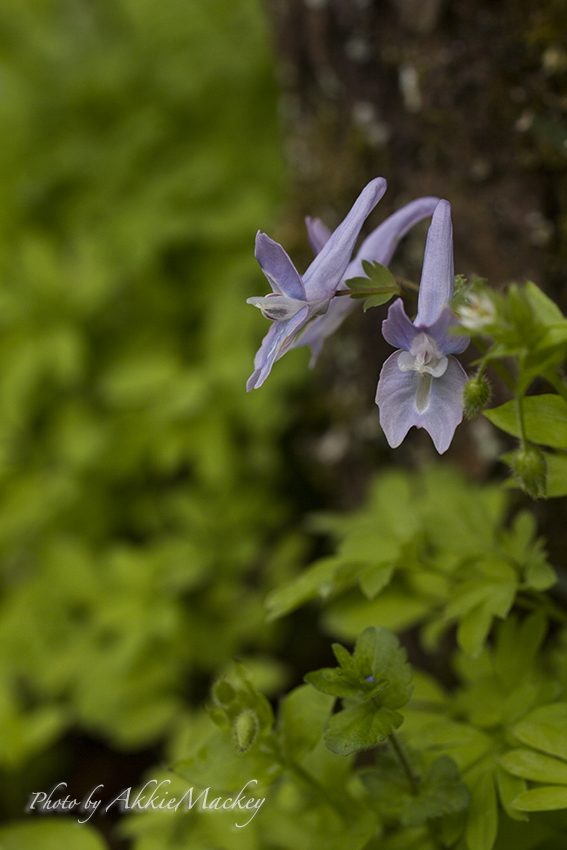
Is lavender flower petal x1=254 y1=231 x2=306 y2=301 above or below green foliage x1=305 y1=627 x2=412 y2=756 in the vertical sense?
above

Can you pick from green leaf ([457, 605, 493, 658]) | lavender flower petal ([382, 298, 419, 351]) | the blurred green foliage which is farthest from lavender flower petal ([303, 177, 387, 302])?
the blurred green foliage

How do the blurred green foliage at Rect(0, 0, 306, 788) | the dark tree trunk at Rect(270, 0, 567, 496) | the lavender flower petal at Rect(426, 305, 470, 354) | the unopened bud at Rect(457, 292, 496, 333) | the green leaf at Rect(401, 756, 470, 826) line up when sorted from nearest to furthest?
the unopened bud at Rect(457, 292, 496, 333) → the lavender flower petal at Rect(426, 305, 470, 354) → the green leaf at Rect(401, 756, 470, 826) → the dark tree trunk at Rect(270, 0, 567, 496) → the blurred green foliage at Rect(0, 0, 306, 788)

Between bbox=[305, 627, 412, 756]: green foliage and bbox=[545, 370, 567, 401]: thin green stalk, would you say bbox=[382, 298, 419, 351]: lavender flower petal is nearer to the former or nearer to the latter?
bbox=[545, 370, 567, 401]: thin green stalk

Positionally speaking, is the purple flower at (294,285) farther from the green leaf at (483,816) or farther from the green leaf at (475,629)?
the green leaf at (483,816)

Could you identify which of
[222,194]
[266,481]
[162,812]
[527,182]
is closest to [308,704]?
[162,812]

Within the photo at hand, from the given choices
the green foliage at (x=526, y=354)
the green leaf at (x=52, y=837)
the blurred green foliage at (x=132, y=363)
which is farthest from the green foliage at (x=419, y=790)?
the blurred green foliage at (x=132, y=363)

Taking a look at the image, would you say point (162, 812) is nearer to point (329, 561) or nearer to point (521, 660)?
point (329, 561)
